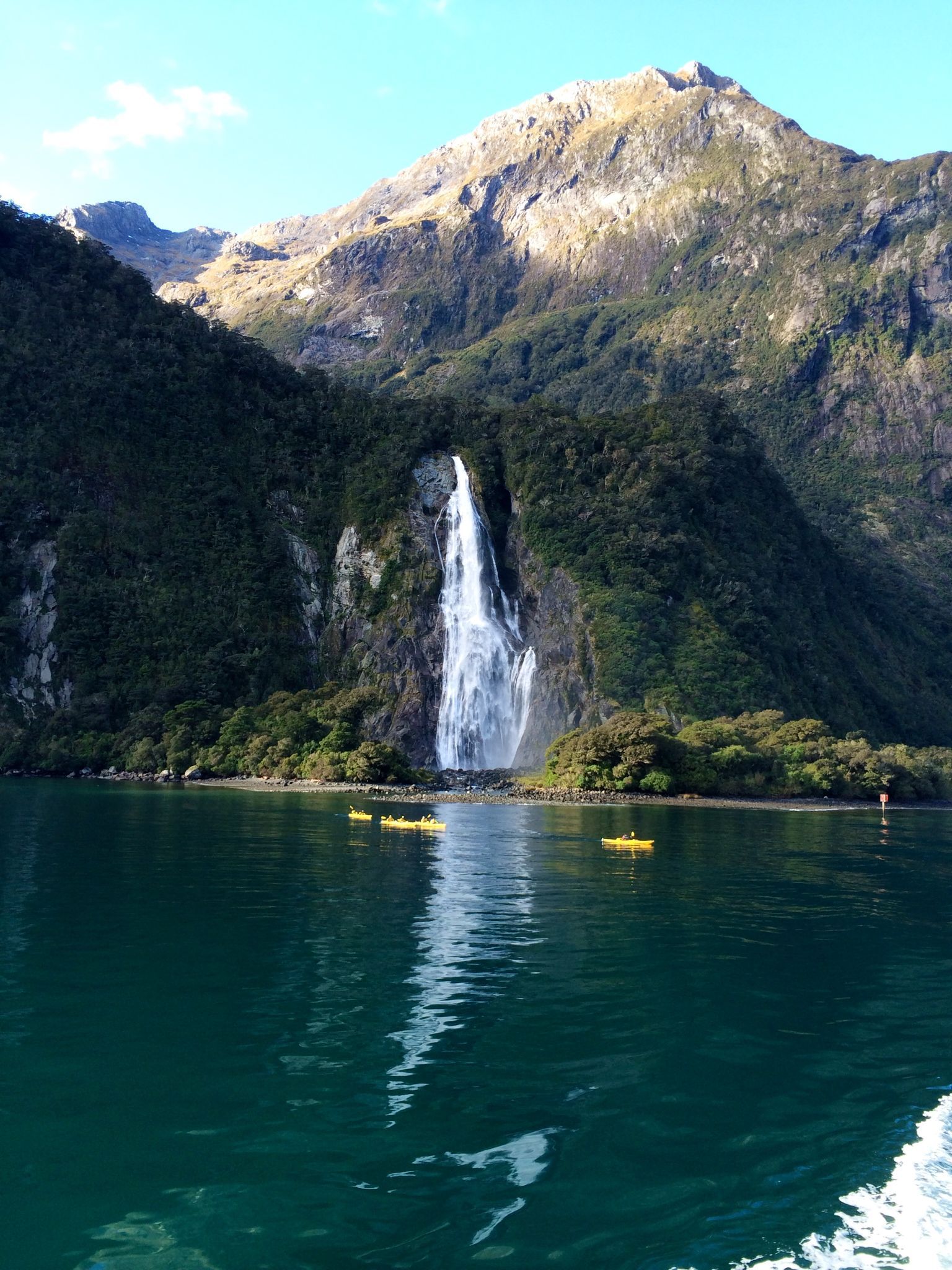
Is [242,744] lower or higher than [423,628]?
lower

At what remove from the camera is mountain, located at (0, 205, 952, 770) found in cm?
9250

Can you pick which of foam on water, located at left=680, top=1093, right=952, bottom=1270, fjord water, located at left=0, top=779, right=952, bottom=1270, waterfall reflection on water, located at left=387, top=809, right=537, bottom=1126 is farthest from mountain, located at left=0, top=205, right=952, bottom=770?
foam on water, located at left=680, top=1093, right=952, bottom=1270

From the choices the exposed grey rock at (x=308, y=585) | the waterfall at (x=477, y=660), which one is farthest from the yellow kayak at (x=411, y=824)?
the exposed grey rock at (x=308, y=585)

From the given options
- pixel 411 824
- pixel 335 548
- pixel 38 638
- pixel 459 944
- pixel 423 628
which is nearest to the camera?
pixel 459 944

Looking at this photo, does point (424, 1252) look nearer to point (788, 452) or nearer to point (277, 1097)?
point (277, 1097)

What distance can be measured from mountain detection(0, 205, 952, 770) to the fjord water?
61.0 m

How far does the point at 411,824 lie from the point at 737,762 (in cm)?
3488

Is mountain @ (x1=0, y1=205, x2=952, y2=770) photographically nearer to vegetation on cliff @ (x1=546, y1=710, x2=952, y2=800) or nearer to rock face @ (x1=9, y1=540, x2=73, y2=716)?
rock face @ (x1=9, y1=540, x2=73, y2=716)

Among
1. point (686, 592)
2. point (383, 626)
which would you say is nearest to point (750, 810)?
point (686, 592)

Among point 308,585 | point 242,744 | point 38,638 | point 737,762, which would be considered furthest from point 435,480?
point 737,762

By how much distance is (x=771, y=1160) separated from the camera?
1123 centimetres

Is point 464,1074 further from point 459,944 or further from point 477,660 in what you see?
point 477,660

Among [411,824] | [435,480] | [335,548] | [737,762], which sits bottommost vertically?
[411,824]

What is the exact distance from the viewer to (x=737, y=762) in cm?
7362
